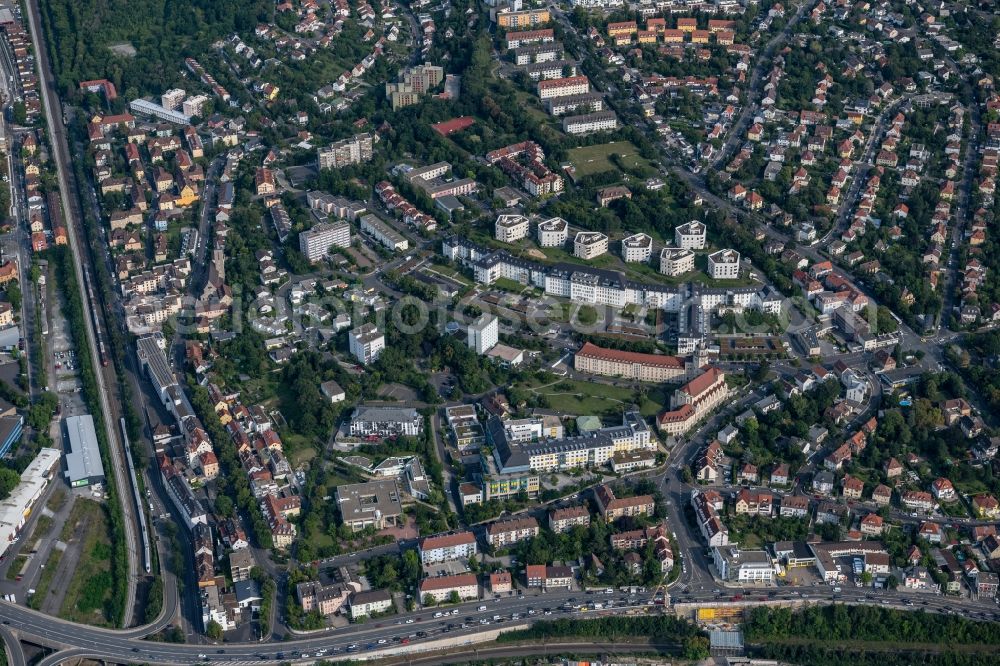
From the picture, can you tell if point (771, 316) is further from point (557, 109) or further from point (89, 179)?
point (89, 179)

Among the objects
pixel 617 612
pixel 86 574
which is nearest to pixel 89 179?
Answer: pixel 86 574

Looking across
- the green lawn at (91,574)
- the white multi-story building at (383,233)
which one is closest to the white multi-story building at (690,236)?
the white multi-story building at (383,233)

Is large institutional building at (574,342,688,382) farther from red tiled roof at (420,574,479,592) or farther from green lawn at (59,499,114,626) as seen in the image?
green lawn at (59,499,114,626)

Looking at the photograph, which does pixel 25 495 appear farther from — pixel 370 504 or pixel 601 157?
pixel 601 157

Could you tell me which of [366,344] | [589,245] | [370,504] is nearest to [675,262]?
[589,245]

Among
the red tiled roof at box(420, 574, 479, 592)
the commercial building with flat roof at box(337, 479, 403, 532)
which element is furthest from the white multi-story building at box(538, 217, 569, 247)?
the red tiled roof at box(420, 574, 479, 592)

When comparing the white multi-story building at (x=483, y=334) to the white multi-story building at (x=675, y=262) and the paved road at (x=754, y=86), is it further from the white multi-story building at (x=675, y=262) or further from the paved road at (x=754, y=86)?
the paved road at (x=754, y=86)

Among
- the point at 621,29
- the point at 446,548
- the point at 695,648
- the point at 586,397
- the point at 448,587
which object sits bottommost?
the point at 695,648
